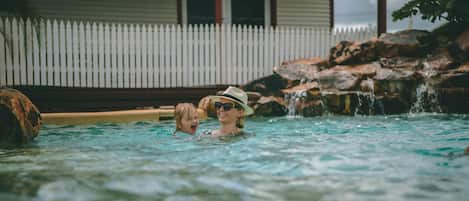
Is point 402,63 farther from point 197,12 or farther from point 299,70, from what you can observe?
point 197,12

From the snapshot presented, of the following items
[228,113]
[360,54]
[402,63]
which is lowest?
[228,113]

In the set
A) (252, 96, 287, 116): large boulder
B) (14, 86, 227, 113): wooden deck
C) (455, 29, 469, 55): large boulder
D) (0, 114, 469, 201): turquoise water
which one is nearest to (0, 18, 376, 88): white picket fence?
(14, 86, 227, 113): wooden deck

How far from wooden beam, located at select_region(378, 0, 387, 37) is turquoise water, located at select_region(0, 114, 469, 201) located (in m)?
7.75

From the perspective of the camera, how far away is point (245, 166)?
13.7 feet

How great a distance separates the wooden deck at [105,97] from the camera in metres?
10.7

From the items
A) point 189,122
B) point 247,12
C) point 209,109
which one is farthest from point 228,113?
point 247,12

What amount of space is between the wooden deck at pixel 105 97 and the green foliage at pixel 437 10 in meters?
5.63

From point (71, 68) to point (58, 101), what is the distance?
85 cm

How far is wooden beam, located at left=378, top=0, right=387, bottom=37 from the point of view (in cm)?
1429

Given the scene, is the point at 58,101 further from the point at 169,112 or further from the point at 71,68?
the point at 169,112

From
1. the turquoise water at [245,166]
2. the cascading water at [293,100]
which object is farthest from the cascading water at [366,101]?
the turquoise water at [245,166]

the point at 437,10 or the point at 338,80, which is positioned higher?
the point at 437,10

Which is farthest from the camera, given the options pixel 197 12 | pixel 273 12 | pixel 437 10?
pixel 197 12

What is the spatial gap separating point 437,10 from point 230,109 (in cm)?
924
